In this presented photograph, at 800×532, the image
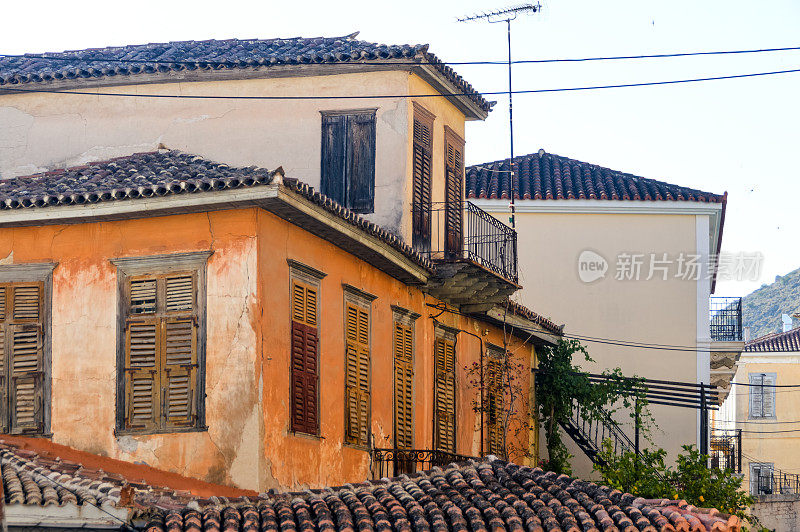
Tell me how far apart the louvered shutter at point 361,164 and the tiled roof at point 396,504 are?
5.71 metres

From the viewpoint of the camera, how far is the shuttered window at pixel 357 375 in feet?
57.6

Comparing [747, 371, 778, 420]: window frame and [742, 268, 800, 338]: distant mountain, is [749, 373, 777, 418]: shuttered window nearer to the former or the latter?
[747, 371, 778, 420]: window frame

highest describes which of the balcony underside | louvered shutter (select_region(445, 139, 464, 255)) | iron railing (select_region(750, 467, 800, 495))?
louvered shutter (select_region(445, 139, 464, 255))

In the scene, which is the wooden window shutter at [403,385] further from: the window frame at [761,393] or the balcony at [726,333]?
the window frame at [761,393]

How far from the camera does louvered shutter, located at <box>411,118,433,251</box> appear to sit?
20.5 m

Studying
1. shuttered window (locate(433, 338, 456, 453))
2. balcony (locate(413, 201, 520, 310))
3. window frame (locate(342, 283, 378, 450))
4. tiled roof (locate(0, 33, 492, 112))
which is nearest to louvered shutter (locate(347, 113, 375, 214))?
balcony (locate(413, 201, 520, 310))

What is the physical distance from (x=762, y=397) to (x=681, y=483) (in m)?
28.7

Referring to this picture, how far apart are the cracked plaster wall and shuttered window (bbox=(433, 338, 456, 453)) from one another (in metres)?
6.40

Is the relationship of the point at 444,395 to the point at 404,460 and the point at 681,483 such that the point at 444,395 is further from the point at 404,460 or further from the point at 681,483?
the point at 681,483

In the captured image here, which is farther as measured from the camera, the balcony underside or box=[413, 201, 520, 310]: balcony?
box=[413, 201, 520, 310]: balcony

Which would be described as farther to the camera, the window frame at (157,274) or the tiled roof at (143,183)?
the window frame at (157,274)

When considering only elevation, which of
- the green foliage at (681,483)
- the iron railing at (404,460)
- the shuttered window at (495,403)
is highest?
the shuttered window at (495,403)

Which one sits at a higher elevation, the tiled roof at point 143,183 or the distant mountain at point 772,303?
the distant mountain at point 772,303

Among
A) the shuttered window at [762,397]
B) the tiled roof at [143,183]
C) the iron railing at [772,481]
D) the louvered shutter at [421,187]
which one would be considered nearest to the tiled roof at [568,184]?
the louvered shutter at [421,187]
